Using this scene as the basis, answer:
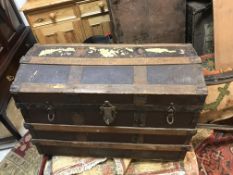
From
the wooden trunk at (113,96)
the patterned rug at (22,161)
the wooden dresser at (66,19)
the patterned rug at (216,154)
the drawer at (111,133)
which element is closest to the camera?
the wooden trunk at (113,96)

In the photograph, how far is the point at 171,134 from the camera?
1.10 meters

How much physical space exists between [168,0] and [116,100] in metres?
0.92

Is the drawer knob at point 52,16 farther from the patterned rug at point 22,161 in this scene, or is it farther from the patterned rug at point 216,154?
the patterned rug at point 216,154

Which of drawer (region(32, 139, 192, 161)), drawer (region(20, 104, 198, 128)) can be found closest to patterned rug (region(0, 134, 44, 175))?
drawer (region(32, 139, 192, 161))

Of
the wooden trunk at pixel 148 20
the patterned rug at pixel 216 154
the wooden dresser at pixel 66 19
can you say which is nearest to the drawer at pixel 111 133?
the patterned rug at pixel 216 154

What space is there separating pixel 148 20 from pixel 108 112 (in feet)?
2.79

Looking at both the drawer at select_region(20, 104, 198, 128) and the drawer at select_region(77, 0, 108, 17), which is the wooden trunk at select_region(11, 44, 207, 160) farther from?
the drawer at select_region(77, 0, 108, 17)

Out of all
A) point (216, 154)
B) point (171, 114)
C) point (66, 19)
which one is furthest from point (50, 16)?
point (216, 154)

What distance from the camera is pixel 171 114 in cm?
101

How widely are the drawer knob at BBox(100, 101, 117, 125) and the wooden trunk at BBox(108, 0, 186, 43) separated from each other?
0.74m

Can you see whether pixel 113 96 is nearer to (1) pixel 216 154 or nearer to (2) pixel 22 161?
(1) pixel 216 154

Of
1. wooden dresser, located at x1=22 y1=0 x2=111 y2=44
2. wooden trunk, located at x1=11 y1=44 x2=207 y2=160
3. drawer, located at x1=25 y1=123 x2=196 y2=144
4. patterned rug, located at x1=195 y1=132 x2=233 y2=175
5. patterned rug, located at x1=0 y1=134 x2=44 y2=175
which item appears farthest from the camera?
wooden dresser, located at x1=22 y1=0 x2=111 y2=44

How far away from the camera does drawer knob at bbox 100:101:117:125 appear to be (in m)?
1.00

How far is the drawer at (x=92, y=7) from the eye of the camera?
176 centimetres
